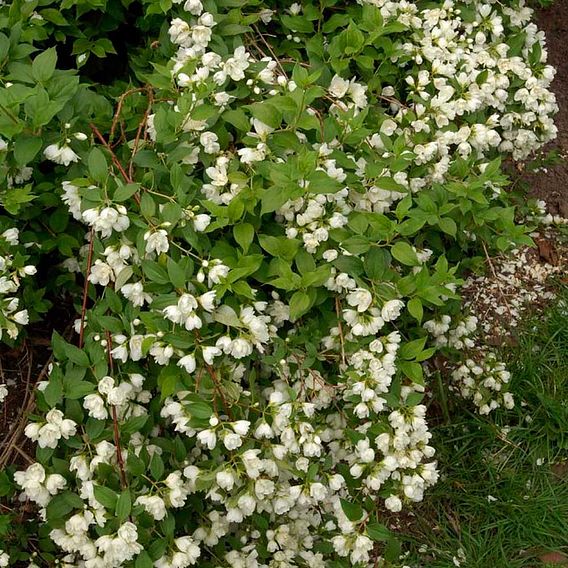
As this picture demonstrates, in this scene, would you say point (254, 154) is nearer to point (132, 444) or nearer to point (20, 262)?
point (20, 262)

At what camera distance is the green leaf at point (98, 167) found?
2117 millimetres

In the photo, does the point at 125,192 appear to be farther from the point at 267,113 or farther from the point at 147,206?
the point at 267,113

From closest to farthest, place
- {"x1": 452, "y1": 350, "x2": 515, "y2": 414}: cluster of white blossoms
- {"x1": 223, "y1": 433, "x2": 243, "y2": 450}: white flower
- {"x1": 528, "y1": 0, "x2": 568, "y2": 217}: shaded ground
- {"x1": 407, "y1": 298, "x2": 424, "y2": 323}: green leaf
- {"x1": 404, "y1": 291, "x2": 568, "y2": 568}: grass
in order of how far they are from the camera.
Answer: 1. {"x1": 223, "y1": 433, "x2": 243, "y2": 450}: white flower
2. {"x1": 407, "y1": 298, "x2": 424, "y2": 323}: green leaf
3. {"x1": 404, "y1": 291, "x2": 568, "y2": 568}: grass
4. {"x1": 452, "y1": 350, "x2": 515, "y2": 414}: cluster of white blossoms
5. {"x1": 528, "y1": 0, "x2": 568, "y2": 217}: shaded ground

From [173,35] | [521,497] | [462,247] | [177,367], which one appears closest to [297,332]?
[177,367]

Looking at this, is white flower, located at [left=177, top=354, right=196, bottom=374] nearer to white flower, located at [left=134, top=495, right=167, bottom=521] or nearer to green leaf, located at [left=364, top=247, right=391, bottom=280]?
white flower, located at [left=134, top=495, right=167, bottom=521]

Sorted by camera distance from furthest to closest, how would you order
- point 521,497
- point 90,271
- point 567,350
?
point 567,350
point 521,497
point 90,271

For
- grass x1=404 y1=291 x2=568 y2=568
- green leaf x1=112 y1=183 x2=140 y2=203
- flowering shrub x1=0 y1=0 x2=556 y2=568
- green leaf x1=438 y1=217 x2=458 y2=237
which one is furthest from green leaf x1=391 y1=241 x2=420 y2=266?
grass x1=404 y1=291 x2=568 y2=568

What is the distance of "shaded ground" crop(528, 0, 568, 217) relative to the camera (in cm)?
403

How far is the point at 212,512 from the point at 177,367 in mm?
538

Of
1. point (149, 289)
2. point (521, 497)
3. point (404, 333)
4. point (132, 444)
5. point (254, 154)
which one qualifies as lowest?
point (521, 497)

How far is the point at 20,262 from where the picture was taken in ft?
7.36

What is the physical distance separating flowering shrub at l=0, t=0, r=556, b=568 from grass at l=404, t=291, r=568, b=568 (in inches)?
24.4

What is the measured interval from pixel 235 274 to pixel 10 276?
685 mm

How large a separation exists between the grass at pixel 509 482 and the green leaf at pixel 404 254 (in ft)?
4.38
